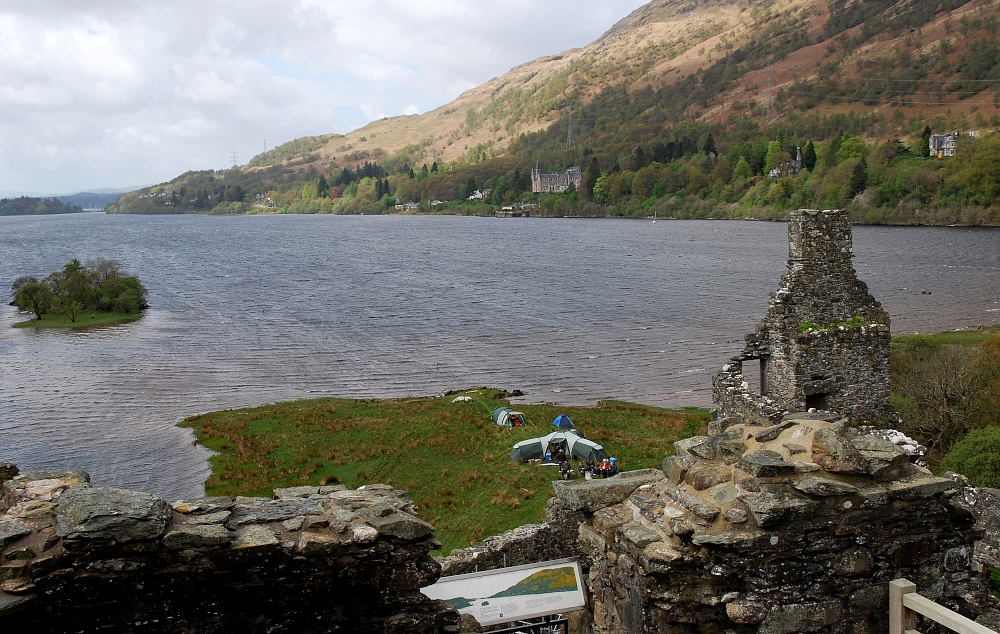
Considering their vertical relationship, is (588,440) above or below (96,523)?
below

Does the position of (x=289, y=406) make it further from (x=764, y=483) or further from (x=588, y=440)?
(x=764, y=483)

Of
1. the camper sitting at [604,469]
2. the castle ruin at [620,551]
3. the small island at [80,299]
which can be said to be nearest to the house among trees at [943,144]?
the small island at [80,299]

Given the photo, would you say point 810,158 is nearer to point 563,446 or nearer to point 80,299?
point 80,299

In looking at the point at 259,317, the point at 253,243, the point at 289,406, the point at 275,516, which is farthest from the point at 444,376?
the point at 253,243

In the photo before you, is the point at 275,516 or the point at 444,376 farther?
the point at 444,376

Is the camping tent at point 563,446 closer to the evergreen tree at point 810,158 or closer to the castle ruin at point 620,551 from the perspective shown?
the castle ruin at point 620,551

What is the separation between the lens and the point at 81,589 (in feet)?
18.5

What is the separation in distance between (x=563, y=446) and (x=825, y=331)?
48.9 ft

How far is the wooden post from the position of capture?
6.46m

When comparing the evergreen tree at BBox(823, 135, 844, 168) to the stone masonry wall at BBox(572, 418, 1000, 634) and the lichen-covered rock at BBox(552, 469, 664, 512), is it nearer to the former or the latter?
the lichen-covered rock at BBox(552, 469, 664, 512)

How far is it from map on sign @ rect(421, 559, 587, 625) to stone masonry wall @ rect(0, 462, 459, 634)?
73.8 inches

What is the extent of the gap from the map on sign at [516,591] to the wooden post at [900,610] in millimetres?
3165

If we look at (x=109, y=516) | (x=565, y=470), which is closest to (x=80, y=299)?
(x=565, y=470)

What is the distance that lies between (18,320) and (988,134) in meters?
185
